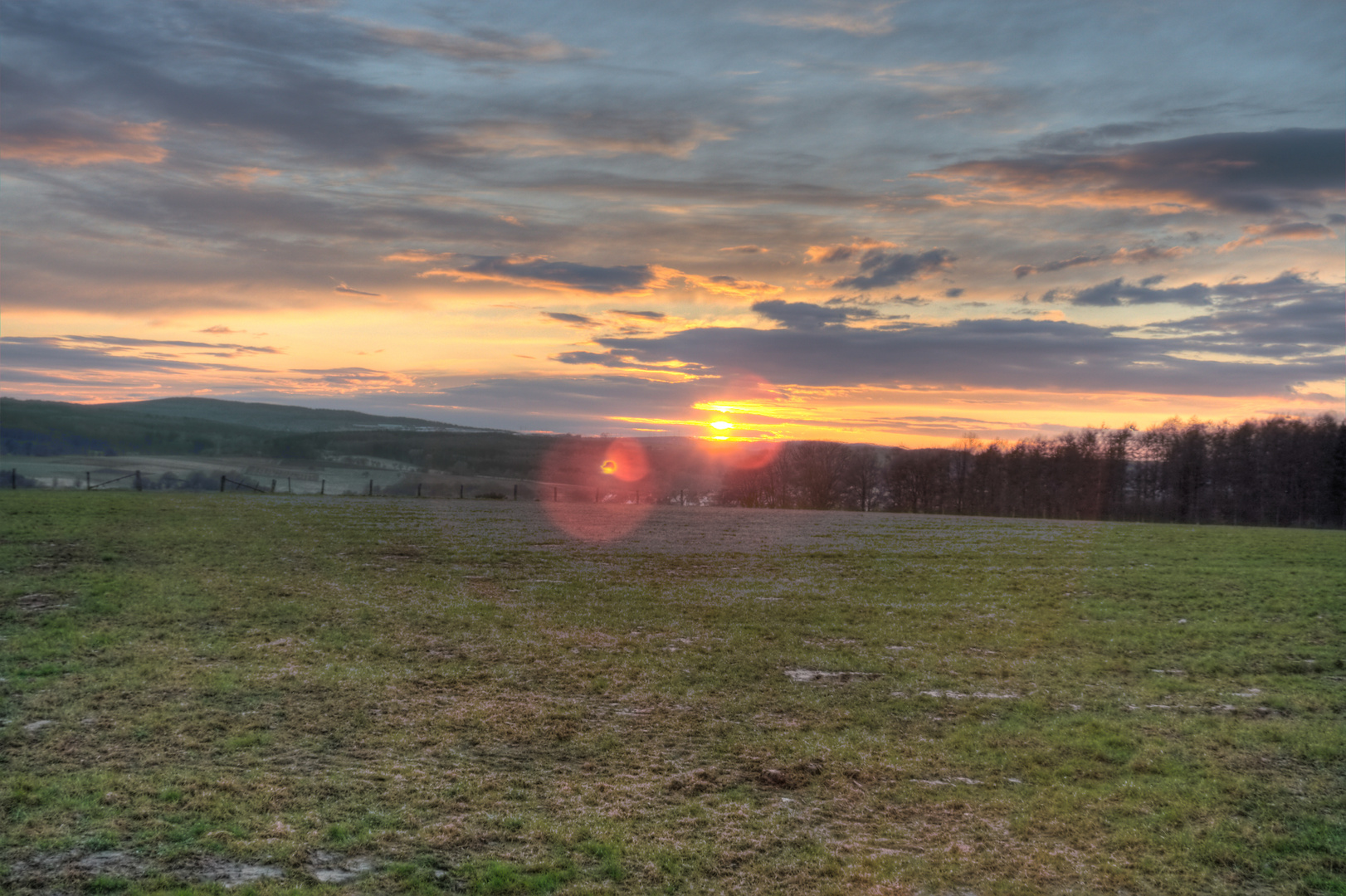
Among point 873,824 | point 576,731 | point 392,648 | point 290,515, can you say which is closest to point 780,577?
point 392,648

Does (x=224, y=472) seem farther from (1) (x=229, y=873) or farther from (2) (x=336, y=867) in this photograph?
(2) (x=336, y=867)

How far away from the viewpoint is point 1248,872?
846 cm

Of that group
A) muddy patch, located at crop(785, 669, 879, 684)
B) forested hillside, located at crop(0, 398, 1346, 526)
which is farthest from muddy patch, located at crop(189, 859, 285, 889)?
forested hillside, located at crop(0, 398, 1346, 526)

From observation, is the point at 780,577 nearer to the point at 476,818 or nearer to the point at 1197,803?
the point at 1197,803

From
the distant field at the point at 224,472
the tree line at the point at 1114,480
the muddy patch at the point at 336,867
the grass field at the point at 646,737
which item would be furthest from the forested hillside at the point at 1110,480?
the muddy patch at the point at 336,867

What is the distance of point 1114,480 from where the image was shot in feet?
476

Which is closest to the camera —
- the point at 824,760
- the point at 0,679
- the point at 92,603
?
the point at 824,760

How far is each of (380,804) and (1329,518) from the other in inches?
6366

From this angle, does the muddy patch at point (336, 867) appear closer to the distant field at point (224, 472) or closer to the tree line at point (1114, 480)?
the distant field at point (224, 472)

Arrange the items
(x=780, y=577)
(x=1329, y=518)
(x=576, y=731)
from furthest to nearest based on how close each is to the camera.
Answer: (x=1329, y=518) < (x=780, y=577) < (x=576, y=731)

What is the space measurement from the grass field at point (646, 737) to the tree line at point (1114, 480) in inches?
4458

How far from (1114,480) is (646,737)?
15278cm

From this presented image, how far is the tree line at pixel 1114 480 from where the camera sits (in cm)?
13538

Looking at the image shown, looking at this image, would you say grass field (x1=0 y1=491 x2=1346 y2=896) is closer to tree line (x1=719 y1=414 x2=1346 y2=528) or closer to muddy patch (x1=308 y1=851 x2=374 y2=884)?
muddy patch (x1=308 y1=851 x2=374 y2=884)
